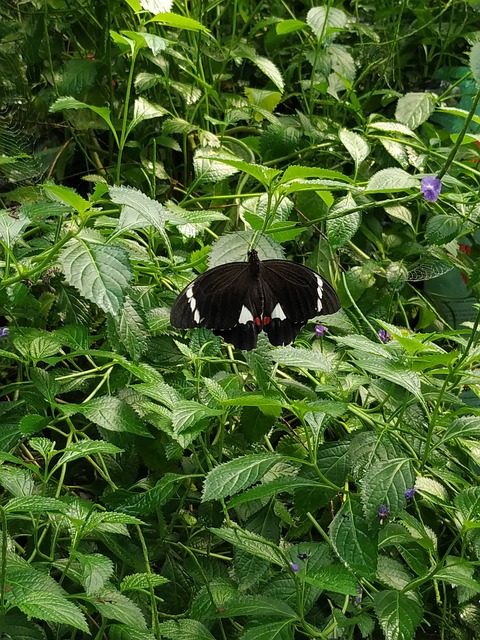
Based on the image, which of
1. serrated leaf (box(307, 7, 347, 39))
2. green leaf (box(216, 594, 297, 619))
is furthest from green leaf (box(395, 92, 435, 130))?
green leaf (box(216, 594, 297, 619))

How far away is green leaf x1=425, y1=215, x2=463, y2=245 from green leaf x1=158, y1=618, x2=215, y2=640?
0.72 meters

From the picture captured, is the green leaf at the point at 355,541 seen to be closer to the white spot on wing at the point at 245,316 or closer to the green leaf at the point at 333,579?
the green leaf at the point at 333,579

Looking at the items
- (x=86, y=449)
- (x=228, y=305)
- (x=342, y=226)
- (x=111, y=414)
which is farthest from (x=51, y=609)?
(x=342, y=226)

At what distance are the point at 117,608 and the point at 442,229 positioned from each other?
0.80m

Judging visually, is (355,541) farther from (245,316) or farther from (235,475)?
(245,316)

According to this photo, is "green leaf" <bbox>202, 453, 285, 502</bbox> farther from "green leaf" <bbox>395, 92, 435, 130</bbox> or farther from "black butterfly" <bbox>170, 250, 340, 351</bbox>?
"green leaf" <bbox>395, 92, 435, 130</bbox>

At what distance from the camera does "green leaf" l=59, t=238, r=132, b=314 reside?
2.88 feet

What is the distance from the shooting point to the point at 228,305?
3.32ft

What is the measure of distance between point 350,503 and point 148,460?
0.33 meters

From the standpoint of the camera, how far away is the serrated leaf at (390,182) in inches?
44.8

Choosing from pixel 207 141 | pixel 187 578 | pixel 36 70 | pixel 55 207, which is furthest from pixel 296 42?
pixel 187 578

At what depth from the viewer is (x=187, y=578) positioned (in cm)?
112

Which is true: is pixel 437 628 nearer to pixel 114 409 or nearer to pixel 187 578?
pixel 187 578

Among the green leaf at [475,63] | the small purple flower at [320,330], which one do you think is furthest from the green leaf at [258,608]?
the green leaf at [475,63]
